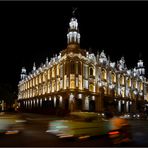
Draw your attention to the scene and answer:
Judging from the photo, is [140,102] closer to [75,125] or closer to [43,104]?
[43,104]

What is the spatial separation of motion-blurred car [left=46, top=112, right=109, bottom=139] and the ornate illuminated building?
1536 inches

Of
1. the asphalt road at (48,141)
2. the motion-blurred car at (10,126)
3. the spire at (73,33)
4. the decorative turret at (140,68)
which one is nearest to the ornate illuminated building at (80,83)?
the spire at (73,33)

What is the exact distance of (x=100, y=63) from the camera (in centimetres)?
6719

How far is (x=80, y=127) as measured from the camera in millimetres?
14633

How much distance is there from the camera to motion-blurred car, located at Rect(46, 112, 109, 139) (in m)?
14.4

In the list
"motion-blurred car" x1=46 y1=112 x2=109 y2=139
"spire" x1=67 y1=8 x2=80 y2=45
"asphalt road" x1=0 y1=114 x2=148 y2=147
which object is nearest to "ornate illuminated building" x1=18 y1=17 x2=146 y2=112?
"spire" x1=67 y1=8 x2=80 y2=45

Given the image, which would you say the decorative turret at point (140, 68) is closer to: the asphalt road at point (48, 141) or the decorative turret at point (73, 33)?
the decorative turret at point (73, 33)

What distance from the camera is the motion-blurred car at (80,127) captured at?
1444cm

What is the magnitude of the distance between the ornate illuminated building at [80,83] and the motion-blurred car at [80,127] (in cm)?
3901

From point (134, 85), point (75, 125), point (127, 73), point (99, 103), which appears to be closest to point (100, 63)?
point (99, 103)

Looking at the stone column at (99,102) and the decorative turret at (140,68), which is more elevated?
the decorative turret at (140,68)

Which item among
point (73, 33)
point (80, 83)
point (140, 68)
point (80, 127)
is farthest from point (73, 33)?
point (80, 127)

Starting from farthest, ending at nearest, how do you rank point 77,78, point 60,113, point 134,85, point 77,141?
point 134,85 → point 77,78 → point 60,113 → point 77,141

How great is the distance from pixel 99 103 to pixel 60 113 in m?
22.6
